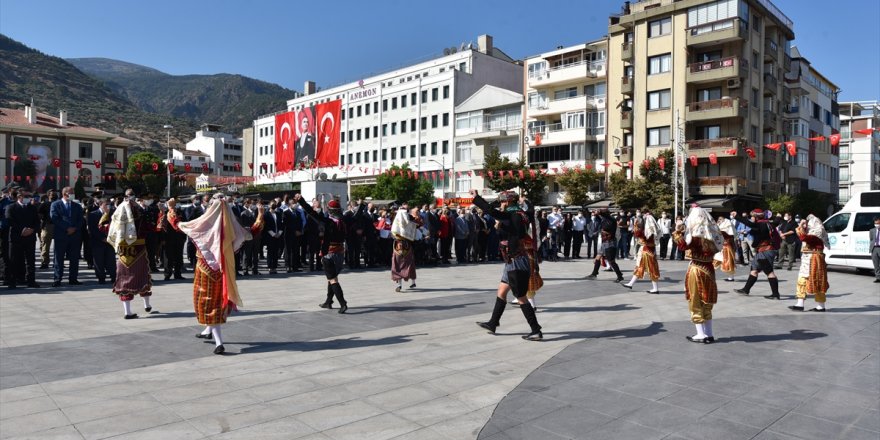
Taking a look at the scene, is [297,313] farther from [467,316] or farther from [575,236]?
[575,236]

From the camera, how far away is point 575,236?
23.9 meters

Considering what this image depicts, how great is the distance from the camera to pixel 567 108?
163ft

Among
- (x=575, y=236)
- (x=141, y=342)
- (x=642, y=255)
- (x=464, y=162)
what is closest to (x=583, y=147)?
(x=464, y=162)

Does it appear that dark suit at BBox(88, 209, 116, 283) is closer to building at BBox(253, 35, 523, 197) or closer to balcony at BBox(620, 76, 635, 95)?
balcony at BBox(620, 76, 635, 95)

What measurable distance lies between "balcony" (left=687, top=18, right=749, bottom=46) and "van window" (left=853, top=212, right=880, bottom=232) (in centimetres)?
2585

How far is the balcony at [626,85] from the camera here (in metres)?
44.8

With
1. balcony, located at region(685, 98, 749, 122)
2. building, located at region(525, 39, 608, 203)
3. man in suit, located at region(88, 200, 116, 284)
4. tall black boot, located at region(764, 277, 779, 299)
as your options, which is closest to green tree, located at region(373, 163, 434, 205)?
building, located at region(525, 39, 608, 203)

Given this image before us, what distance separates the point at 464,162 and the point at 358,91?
22899 mm

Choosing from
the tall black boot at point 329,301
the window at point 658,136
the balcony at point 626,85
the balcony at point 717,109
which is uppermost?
the balcony at point 626,85

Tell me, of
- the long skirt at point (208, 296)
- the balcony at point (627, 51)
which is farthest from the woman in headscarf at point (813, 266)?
the balcony at point (627, 51)

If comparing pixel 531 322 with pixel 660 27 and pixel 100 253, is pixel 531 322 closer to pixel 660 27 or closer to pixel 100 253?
pixel 100 253

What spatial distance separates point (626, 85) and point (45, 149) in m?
67.4

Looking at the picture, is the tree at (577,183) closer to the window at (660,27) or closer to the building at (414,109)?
the window at (660,27)

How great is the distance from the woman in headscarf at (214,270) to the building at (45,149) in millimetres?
69253
